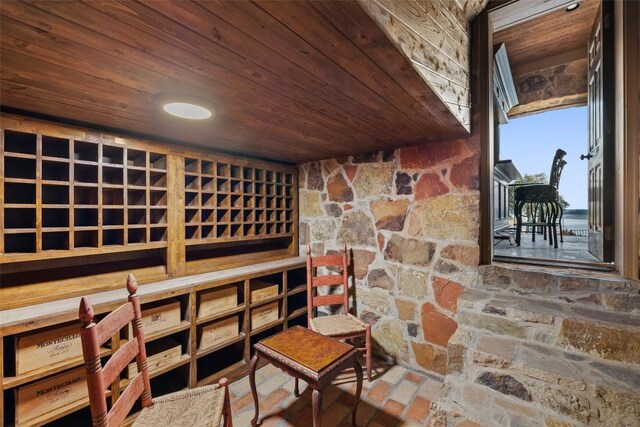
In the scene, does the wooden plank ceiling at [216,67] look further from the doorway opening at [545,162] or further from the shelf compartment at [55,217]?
the doorway opening at [545,162]

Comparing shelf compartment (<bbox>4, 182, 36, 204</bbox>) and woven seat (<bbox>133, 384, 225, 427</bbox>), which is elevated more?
shelf compartment (<bbox>4, 182, 36, 204</bbox>)

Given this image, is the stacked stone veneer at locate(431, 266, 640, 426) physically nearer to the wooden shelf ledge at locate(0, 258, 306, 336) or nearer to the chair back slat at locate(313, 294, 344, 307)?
the chair back slat at locate(313, 294, 344, 307)

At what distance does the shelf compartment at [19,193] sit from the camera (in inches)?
Answer: 60.6

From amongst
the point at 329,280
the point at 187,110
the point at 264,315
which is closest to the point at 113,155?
the point at 187,110

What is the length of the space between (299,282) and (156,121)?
198cm

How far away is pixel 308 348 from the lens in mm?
1586

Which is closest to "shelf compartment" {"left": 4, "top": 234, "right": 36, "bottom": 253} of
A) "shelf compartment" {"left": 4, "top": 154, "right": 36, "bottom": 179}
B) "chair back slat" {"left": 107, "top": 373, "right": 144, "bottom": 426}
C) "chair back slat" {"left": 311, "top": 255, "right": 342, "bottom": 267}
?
"shelf compartment" {"left": 4, "top": 154, "right": 36, "bottom": 179}

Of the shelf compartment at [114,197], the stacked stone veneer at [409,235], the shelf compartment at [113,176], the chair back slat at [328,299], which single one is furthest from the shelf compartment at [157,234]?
the stacked stone veneer at [409,235]

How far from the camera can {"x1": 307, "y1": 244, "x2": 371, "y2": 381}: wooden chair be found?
2078 millimetres

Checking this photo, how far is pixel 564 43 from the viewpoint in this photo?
2.81 meters

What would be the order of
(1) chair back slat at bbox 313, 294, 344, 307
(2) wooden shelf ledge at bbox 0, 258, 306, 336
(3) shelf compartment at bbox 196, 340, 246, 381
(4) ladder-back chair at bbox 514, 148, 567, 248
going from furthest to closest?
(4) ladder-back chair at bbox 514, 148, 567, 248 → (1) chair back slat at bbox 313, 294, 344, 307 → (3) shelf compartment at bbox 196, 340, 246, 381 → (2) wooden shelf ledge at bbox 0, 258, 306, 336

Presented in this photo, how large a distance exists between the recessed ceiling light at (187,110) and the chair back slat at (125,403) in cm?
131

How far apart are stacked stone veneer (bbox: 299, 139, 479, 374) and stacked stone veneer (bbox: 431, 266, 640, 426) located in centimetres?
43

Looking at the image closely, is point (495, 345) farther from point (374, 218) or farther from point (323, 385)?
point (374, 218)
